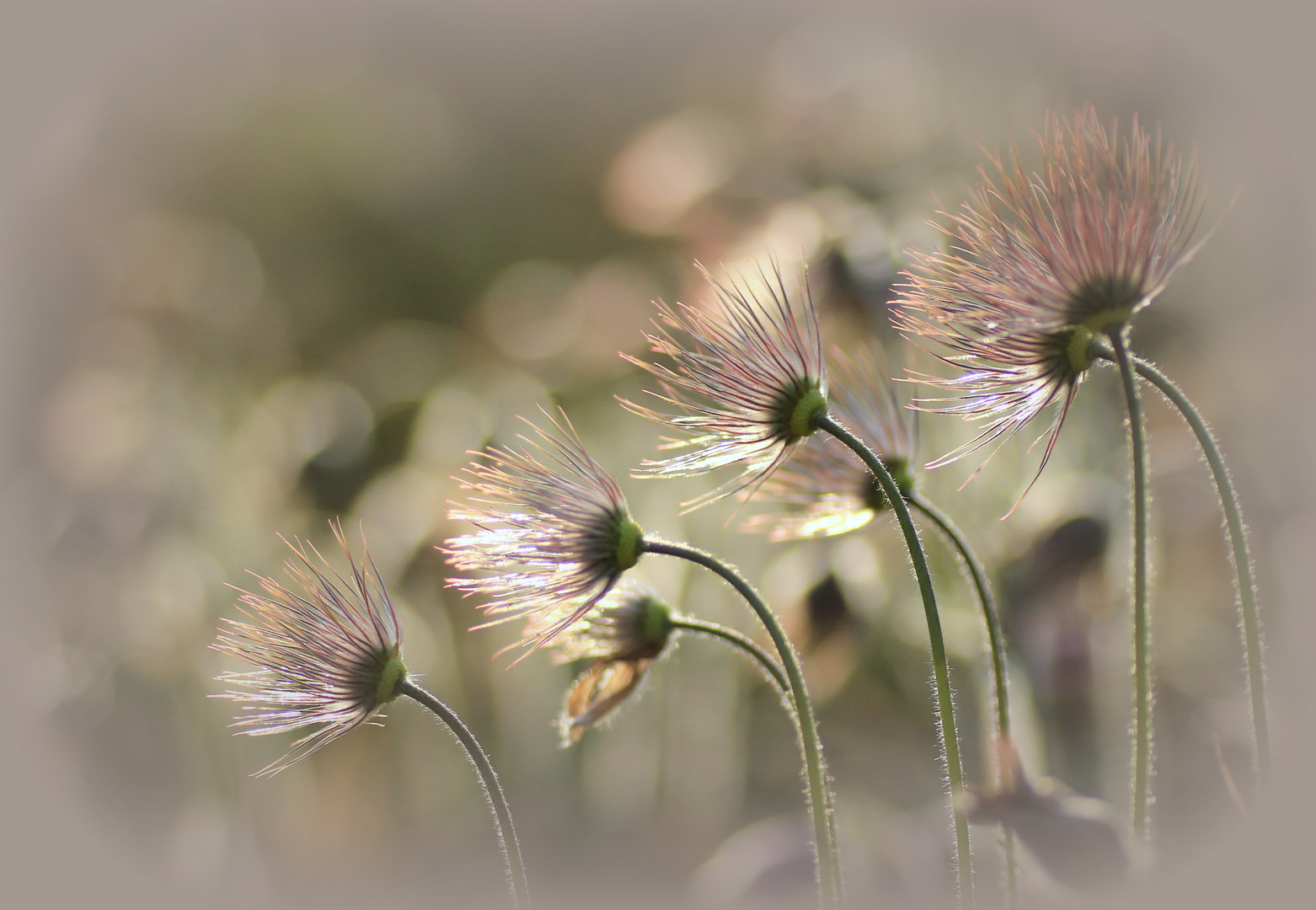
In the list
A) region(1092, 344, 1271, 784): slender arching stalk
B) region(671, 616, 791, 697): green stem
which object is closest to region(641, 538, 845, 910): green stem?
region(671, 616, 791, 697): green stem

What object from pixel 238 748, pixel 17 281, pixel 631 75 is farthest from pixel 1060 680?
pixel 17 281

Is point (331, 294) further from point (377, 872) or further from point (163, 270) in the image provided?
point (377, 872)

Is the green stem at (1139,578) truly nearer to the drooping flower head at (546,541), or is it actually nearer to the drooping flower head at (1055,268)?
the drooping flower head at (1055,268)

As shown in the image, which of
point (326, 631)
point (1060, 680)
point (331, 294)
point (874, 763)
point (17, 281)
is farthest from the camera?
point (331, 294)

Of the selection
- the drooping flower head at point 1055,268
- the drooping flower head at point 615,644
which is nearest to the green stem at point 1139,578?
the drooping flower head at point 1055,268

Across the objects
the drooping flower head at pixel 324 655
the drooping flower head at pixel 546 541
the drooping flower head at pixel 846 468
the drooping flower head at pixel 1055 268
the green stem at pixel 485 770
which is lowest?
the green stem at pixel 485 770

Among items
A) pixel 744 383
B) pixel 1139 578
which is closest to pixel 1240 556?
pixel 1139 578
